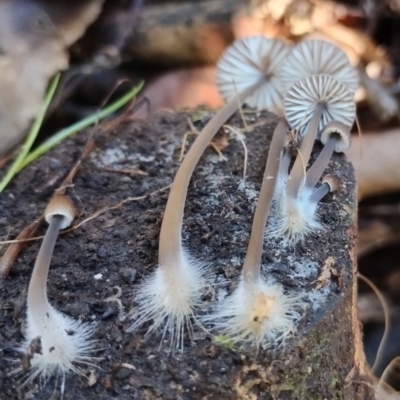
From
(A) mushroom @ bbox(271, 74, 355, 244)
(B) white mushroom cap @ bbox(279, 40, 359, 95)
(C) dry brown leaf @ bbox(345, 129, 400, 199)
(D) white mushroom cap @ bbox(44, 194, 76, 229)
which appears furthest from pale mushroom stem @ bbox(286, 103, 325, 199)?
(C) dry brown leaf @ bbox(345, 129, 400, 199)

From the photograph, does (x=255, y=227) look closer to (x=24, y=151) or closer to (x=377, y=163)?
(x=24, y=151)

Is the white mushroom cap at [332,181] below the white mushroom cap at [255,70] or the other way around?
below

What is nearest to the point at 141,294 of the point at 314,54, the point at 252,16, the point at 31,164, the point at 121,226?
the point at 121,226

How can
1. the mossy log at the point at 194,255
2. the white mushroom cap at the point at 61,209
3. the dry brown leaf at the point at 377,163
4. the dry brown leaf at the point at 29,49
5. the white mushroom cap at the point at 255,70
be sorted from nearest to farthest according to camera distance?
the mossy log at the point at 194,255 < the white mushroom cap at the point at 61,209 < the white mushroom cap at the point at 255,70 < the dry brown leaf at the point at 29,49 < the dry brown leaf at the point at 377,163

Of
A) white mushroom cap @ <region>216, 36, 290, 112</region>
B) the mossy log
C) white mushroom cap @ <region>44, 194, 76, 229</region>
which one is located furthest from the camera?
white mushroom cap @ <region>216, 36, 290, 112</region>

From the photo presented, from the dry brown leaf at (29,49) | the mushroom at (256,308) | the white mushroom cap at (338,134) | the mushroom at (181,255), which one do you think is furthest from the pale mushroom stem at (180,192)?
the dry brown leaf at (29,49)

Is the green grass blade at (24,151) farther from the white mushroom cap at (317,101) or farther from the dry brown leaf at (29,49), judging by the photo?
the white mushroom cap at (317,101)

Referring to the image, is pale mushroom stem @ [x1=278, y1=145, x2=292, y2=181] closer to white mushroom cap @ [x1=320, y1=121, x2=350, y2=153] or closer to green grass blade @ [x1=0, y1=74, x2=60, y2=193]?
white mushroom cap @ [x1=320, y1=121, x2=350, y2=153]
